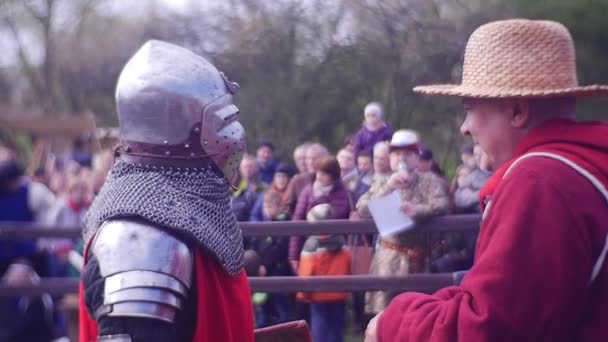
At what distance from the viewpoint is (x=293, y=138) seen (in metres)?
13.7

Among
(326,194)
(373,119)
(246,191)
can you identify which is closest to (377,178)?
(326,194)

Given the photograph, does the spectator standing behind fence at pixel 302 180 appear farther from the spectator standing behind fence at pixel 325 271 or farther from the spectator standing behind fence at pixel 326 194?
the spectator standing behind fence at pixel 325 271

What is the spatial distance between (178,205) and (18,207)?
536 centimetres

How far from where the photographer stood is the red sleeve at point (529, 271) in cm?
256

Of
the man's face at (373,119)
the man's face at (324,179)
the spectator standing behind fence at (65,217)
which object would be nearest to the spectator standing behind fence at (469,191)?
the man's face at (324,179)

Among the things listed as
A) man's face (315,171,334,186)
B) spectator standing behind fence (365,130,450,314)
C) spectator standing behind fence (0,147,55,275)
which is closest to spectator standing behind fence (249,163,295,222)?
man's face (315,171,334,186)

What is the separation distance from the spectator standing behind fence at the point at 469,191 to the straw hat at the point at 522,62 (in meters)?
4.48

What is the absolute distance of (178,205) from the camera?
2.87 meters

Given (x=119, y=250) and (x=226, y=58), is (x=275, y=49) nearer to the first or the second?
(x=226, y=58)

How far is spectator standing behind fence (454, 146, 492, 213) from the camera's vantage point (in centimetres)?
763

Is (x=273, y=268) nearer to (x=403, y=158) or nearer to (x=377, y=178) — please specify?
(x=377, y=178)

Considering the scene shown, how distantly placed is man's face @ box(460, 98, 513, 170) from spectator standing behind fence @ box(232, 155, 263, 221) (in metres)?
5.22

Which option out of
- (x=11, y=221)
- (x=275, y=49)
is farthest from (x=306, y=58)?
(x=11, y=221)

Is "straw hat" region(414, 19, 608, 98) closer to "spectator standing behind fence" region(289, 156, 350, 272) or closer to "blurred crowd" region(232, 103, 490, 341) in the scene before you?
"blurred crowd" region(232, 103, 490, 341)
